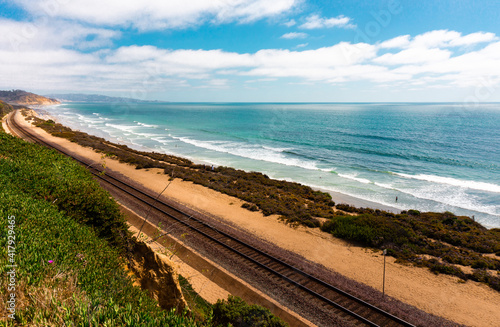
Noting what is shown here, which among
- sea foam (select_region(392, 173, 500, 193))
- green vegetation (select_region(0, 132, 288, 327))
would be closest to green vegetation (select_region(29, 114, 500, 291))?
green vegetation (select_region(0, 132, 288, 327))

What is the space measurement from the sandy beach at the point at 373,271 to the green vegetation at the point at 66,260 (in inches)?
209

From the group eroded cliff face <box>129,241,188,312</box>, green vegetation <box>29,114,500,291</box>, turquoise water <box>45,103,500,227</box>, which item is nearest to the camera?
eroded cliff face <box>129,241,188,312</box>

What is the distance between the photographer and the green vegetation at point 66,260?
177 inches

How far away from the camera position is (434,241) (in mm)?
16391

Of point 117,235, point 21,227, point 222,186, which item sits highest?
point 21,227

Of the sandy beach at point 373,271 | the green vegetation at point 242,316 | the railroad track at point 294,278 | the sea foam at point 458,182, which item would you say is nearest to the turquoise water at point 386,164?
the sea foam at point 458,182

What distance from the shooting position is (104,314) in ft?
14.7

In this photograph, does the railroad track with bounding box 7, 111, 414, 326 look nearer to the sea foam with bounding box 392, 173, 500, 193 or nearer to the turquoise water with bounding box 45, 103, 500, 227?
the turquoise water with bounding box 45, 103, 500, 227

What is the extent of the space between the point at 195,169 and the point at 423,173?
3427 centimetres

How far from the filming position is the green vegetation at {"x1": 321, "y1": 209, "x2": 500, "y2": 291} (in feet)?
43.8

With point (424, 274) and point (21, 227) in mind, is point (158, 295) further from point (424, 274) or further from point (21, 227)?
point (424, 274)

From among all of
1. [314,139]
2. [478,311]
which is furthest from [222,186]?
[314,139]

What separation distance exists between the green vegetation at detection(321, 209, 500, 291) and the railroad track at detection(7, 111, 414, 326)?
17.6 feet

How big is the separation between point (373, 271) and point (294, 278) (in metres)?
4.49
